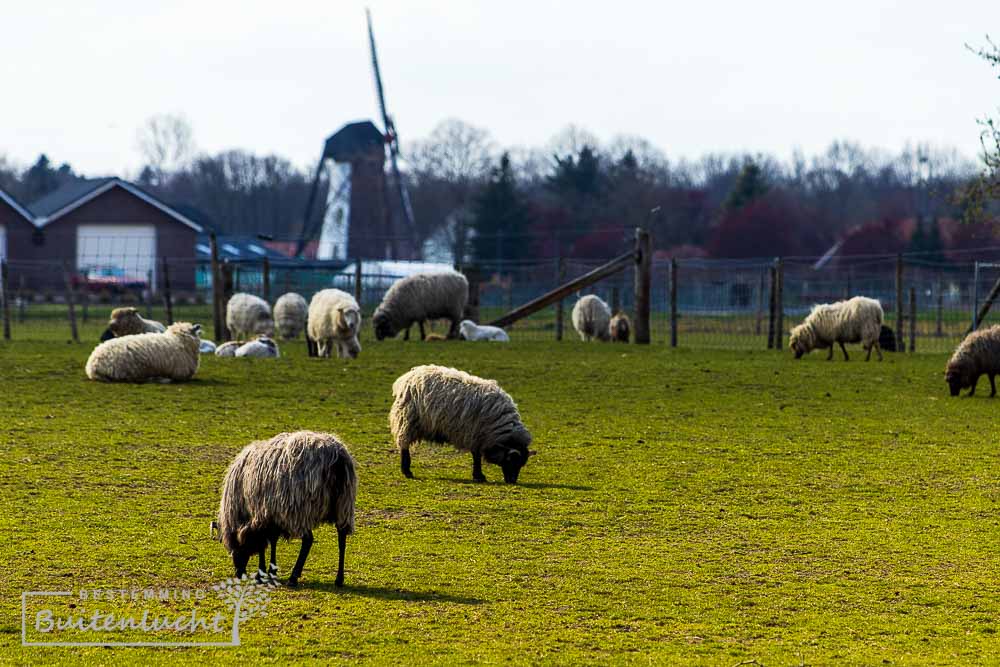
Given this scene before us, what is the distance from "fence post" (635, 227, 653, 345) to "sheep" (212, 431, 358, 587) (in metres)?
19.9

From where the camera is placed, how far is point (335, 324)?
70.2ft

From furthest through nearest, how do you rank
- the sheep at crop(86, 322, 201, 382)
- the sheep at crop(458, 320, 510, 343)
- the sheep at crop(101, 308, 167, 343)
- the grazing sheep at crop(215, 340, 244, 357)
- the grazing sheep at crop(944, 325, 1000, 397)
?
1. the sheep at crop(458, 320, 510, 343)
2. the grazing sheep at crop(215, 340, 244, 357)
3. the sheep at crop(101, 308, 167, 343)
4. the grazing sheep at crop(944, 325, 1000, 397)
5. the sheep at crop(86, 322, 201, 382)

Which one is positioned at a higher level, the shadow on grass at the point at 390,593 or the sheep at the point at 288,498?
the sheep at the point at 288,498

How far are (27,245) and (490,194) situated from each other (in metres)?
23.8

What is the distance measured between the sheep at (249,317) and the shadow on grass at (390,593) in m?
18.8

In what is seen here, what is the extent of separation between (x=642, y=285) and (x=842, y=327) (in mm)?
5219

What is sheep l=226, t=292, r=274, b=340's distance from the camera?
26.2 metres

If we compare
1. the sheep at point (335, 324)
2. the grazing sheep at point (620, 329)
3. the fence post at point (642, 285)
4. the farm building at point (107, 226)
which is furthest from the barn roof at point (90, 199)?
the sheep at point (335, 324)

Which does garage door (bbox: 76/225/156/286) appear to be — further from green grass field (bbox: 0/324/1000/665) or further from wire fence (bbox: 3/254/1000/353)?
green grass field (bbox: 0/324/1000/665)

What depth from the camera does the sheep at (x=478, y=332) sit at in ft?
88.7

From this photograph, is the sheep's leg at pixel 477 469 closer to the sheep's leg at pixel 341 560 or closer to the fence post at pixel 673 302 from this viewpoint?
the sheep's leg at pixel 341 560

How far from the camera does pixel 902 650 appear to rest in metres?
6.43

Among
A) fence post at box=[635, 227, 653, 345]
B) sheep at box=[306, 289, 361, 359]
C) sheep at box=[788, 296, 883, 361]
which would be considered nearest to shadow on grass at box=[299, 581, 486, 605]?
sheep at box=[306, 289, 361, 359]

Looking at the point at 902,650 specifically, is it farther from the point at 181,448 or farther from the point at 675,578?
the point at 181,448
